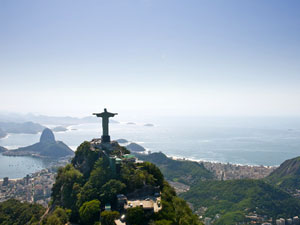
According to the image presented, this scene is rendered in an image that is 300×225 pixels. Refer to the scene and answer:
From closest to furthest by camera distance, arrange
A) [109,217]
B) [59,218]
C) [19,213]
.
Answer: [109,217], [59,218], [19,213]

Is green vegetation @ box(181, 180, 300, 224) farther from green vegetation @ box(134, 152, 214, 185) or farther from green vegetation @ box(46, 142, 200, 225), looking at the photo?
green vegetation @ box(46, 142, 200, 225)

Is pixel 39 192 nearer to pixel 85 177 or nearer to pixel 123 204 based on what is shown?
pixel 85 177

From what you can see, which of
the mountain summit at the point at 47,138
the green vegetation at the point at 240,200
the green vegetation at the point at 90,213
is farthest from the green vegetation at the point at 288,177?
the mountain summit at the point at 47,138

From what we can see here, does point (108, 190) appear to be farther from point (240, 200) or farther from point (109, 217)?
point (240, 200)

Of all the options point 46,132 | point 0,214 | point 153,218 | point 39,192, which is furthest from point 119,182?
point 46,132

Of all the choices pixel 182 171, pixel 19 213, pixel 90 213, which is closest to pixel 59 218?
pixel 90 213

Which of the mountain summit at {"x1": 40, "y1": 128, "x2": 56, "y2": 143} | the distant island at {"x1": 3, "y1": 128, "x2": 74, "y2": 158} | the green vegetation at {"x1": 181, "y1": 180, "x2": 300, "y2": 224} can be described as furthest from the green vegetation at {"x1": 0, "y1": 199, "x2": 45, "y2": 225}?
the mountain summit at {"x1": 40, "y1": 128, "x2": 56, "y2": 143}
